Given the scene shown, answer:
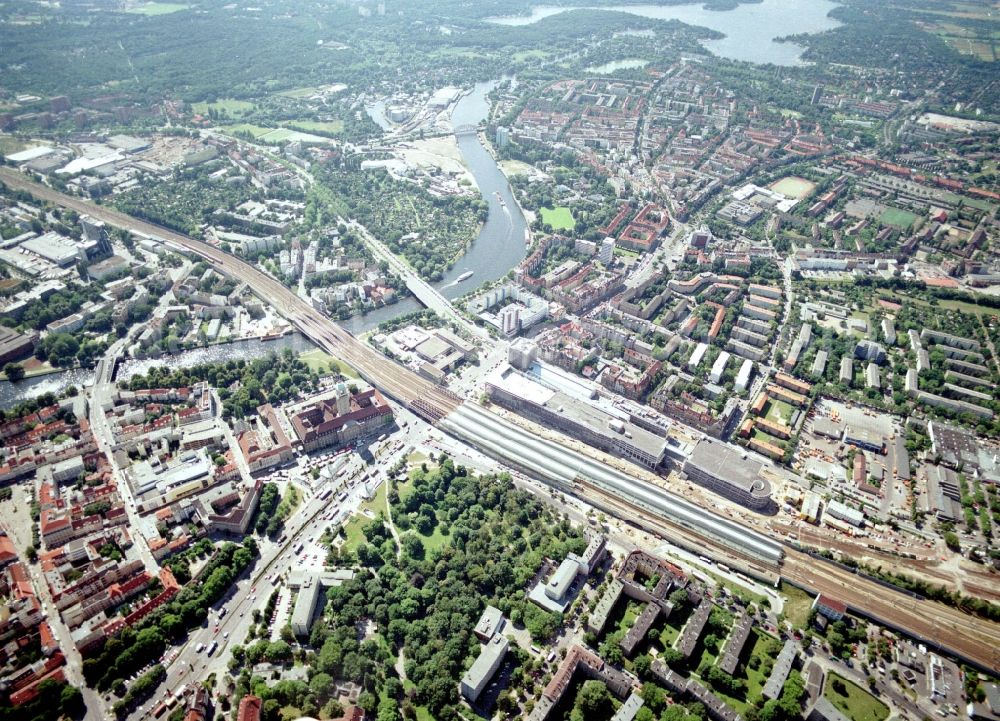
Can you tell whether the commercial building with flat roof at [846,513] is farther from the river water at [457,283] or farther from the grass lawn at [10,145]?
the grass lawn at [10,145]

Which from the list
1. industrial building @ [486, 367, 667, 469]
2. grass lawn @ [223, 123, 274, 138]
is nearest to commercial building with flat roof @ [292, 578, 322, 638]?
industrial building @ [486, 367, 667, 469]

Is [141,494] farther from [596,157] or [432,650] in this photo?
[596,157]

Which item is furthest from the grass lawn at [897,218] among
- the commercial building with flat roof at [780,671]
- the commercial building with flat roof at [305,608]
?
the commercial building with flat roof at [305,608]

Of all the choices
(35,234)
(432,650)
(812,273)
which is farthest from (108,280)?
(812,273)

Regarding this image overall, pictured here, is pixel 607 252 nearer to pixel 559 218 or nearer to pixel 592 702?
pixel 559 218

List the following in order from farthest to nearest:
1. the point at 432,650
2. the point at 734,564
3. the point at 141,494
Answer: the point at 141,494 < the point at 734,564 < the point at 432,650

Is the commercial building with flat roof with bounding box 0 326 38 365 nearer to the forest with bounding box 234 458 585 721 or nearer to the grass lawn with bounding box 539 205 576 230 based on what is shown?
the forest with bounding box 234 458 585 721

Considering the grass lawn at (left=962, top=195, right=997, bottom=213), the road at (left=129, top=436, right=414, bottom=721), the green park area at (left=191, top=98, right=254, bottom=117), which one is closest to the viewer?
the road at (left=129, top=436, right=414, bottom=721)
